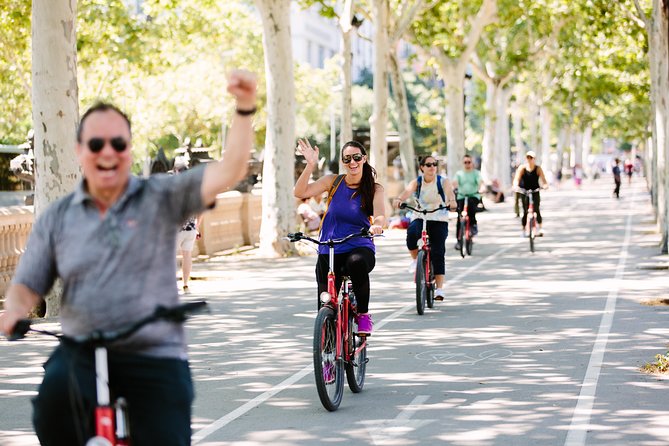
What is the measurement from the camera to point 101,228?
4500 mm

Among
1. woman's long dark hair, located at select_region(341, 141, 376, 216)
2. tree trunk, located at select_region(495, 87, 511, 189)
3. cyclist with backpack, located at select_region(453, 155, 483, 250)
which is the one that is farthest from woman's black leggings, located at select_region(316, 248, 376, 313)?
tree trunk, located at select_region(495, 87, 511, 189)

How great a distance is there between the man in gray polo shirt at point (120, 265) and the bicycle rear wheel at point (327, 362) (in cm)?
426

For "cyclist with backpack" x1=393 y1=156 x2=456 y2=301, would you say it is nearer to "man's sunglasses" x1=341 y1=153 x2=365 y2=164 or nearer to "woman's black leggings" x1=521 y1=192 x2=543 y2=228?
"man's sunglasses" x1=341 y1=153 x2=365 y2=164

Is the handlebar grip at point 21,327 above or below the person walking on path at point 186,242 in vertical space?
above

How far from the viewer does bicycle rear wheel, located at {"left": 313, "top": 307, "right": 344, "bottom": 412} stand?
8.85 m

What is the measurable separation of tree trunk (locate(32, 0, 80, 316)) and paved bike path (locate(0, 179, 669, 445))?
8.01 feet

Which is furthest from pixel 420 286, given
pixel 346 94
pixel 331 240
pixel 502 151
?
pixel 502 151

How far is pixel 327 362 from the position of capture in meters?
9.05

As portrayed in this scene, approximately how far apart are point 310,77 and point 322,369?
73778mm

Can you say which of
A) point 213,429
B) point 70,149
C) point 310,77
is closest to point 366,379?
point 213,429

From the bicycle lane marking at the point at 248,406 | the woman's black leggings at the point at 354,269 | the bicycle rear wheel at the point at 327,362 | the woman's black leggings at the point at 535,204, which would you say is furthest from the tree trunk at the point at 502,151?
the bicycle rear wheel at the point at 327,362

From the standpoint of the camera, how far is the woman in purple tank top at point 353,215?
9898mm

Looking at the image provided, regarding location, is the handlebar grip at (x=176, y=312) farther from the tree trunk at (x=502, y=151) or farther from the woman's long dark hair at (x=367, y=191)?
the tree trunk at (x=502, y=151)

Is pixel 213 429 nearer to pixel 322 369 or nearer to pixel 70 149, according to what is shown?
pixel 322 369
